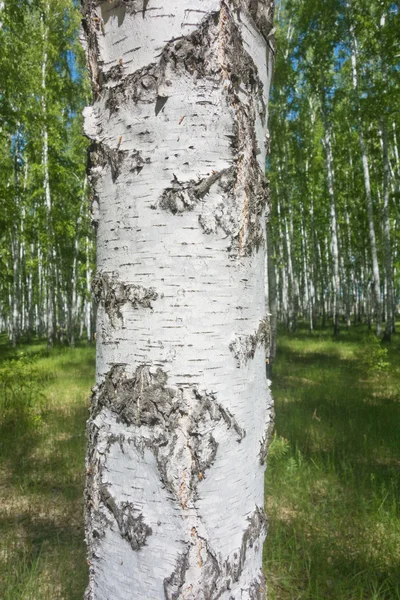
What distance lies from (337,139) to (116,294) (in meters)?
19.3

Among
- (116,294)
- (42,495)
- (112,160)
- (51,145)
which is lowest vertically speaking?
(42,495)

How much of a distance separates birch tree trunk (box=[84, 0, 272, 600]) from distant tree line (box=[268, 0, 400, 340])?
7.82m

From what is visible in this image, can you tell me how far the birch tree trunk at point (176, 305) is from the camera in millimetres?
853

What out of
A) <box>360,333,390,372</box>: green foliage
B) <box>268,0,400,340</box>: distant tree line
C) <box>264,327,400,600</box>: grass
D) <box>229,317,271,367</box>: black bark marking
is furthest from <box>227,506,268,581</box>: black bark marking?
A: <box>268,0,400,340</box>: distant tree line

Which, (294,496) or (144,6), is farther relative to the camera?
(294,496)

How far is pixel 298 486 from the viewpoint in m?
3.31

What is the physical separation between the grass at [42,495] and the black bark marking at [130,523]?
1609 millimetres

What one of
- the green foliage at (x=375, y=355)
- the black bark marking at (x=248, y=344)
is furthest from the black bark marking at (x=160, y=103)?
the green foliage at (x=375, y=355)

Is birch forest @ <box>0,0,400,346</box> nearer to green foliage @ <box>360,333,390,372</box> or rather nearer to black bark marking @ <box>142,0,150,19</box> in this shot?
green foliage @ <box>360,333,390,372</box>

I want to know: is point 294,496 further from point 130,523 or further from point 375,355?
point 375,355

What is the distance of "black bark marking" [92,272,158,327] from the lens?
0.88m

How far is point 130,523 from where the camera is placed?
2.87 ft

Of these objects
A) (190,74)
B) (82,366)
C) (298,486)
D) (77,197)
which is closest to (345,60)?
(77,197)

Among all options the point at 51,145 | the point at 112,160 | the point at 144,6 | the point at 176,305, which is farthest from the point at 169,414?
the point at 51,145
